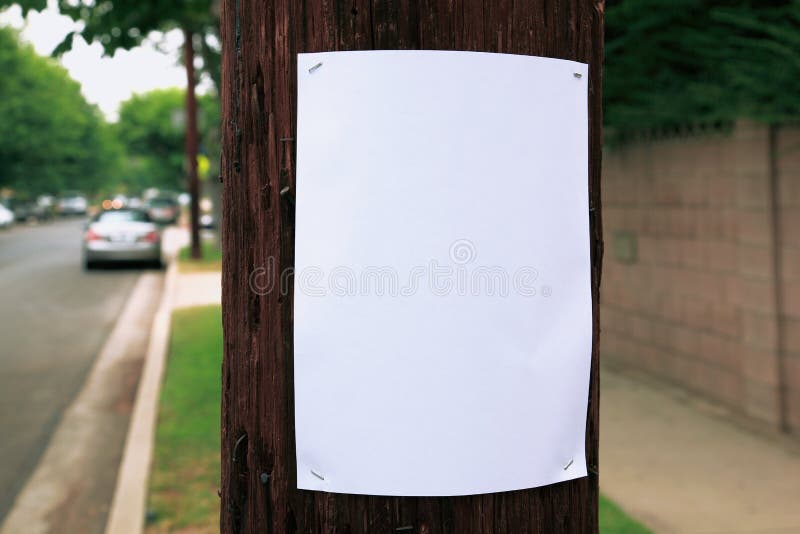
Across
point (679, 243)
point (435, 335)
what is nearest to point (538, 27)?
point (435, 335)

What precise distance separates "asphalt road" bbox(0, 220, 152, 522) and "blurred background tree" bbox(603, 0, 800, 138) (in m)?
5.33

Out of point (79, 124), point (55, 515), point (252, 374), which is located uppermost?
point (79, 124)

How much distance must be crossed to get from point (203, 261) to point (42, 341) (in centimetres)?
1080

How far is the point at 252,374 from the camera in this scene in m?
1.79

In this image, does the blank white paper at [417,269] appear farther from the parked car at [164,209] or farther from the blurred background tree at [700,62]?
the parked car at [164,209]

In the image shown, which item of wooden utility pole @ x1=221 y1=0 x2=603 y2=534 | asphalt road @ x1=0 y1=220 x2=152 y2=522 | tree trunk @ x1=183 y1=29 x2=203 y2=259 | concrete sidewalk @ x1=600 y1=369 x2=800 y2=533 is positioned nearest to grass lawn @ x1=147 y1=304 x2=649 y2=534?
concrete sidewalk @ x1=600 y1=369 x2=800 y2=533

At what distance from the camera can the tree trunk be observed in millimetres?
22422

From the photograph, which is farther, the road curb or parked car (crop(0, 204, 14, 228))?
Answer: parked car (crop(0, 204, 14, 228))

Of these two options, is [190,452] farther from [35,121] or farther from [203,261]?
[35,121]

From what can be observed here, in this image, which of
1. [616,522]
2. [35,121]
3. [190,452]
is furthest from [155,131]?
[616,522]

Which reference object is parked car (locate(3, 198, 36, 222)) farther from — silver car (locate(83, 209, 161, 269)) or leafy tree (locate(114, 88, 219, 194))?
silver car (locate(83, 209, 161, 269))

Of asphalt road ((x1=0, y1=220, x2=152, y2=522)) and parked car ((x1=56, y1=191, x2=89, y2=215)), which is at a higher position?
parked car ((x1=56, y1=191, x2=89, y2=215))

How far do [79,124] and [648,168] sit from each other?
69.0 m

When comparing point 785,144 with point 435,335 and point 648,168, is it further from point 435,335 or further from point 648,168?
point 435,335
